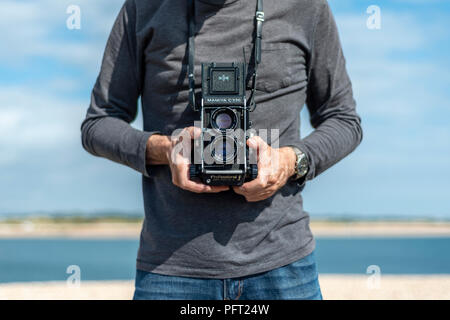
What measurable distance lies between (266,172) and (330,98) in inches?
25.8

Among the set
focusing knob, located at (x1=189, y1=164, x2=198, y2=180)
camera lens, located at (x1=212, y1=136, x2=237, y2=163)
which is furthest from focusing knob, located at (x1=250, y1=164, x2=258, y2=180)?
focusing knob, located at (x1=189, y1=164, x2=198, y2=180)

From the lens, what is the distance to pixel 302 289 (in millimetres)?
2166

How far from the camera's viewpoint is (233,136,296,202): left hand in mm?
2055

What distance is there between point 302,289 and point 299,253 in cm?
15

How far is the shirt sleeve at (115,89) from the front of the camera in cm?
238

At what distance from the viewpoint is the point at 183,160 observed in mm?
2072

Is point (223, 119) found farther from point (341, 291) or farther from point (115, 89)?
point (341, 291)

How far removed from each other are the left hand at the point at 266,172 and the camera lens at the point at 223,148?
0.09m

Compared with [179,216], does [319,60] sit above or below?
above

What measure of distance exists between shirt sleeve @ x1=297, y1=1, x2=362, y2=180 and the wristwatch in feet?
0.26

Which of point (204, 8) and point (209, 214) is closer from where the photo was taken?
point (209, 214)

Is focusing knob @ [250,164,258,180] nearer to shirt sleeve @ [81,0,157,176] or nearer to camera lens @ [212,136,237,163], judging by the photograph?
camera lens @ [212,136,237,163]
